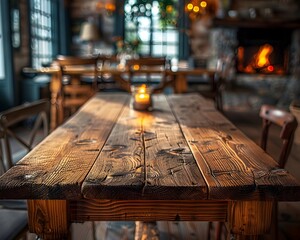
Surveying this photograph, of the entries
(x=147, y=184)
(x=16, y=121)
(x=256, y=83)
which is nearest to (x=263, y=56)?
(x=256, y=83)

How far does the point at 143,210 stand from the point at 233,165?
11.7 inches

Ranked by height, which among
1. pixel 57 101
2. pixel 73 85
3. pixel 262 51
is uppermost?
pixel 262 51

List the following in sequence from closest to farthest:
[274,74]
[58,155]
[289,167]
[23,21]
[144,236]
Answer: [58,155], [144,236], [289,167], [23,21], [274,74]

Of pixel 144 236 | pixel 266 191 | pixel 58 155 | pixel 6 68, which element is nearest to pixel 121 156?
pixel 58 155

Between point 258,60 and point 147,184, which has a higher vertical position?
point 258,60

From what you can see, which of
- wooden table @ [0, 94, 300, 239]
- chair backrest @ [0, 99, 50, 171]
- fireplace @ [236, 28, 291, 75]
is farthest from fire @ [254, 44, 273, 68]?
wooden table @ [0, 94, 300, 239]

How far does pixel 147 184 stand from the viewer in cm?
102

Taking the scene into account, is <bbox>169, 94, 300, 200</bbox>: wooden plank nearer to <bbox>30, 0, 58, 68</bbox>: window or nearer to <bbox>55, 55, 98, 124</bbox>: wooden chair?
<bbox>55, 55, 98, 124</bbox>: wooden chair

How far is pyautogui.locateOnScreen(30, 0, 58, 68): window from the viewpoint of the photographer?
5992 millimetres

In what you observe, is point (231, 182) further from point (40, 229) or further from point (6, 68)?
point (6, 68)

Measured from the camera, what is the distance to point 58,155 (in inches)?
50.7

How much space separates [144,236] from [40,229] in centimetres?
111

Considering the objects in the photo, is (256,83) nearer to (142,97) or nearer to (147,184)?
(142,97)

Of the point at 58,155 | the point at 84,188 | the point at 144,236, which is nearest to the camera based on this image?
the point at 84,188
